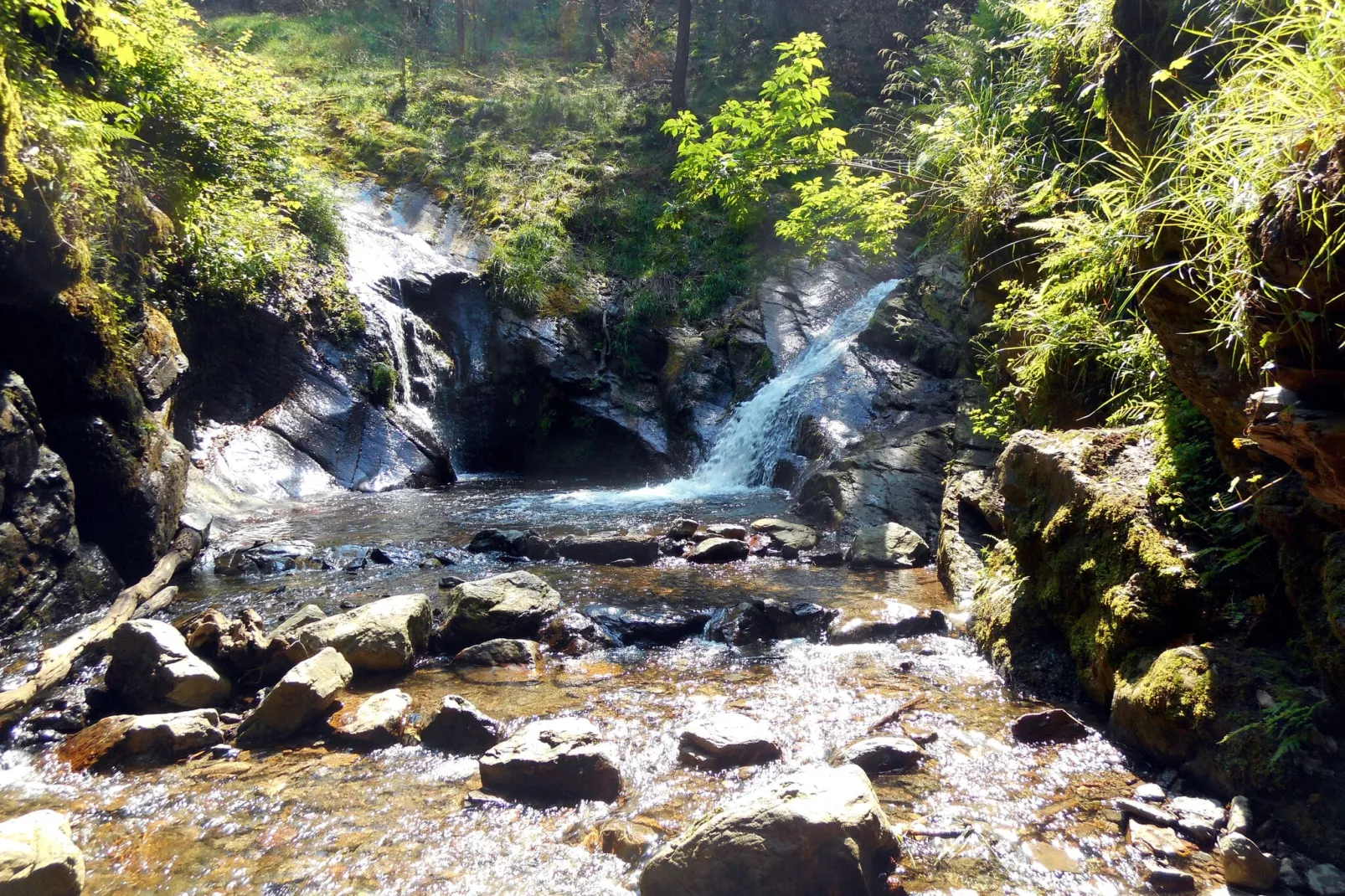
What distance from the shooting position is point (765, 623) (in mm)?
6273

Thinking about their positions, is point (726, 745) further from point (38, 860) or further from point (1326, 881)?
point (38, 860)

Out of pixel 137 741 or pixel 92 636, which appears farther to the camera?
pixel 92 636

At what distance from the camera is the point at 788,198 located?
65.9 feet

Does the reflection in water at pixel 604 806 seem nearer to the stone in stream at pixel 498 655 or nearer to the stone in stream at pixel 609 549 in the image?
the stone in stream at pixel 498 655

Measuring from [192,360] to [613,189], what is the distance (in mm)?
12465

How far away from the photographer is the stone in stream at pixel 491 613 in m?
6.02

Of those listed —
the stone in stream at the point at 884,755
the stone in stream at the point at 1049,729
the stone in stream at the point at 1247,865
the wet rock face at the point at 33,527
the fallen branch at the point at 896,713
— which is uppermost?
the wet rock face at the point at 33,527

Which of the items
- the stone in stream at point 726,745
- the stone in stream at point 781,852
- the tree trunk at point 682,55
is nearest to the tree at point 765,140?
the stone in stream at point 726,745

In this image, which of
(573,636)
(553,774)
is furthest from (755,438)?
(553,774)

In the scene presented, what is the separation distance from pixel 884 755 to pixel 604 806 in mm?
1430

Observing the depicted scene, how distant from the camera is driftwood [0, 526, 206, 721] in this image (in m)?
4.66

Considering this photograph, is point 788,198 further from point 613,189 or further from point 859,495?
point 859,495

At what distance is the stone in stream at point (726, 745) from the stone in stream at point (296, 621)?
301cm

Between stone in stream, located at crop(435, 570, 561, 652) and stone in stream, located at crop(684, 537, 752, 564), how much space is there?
2.38m
